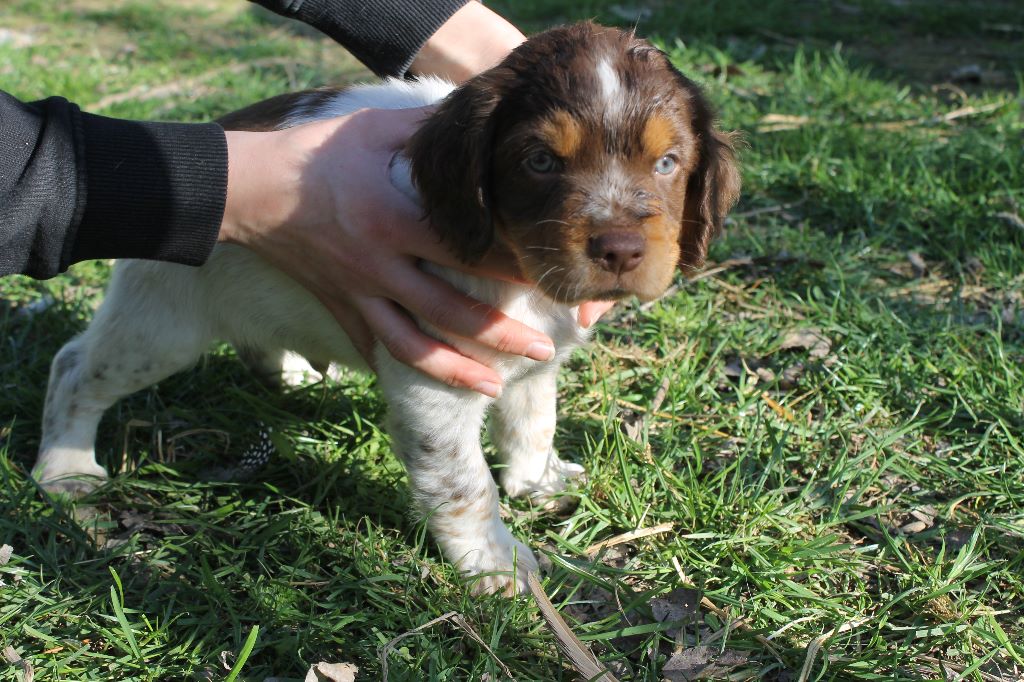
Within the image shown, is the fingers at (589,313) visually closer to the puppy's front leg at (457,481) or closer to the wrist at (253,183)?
the puppy's front leg at (457,481)

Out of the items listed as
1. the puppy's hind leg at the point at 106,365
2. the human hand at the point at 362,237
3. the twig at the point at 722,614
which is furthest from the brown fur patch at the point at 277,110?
the twig at the point at 722,614

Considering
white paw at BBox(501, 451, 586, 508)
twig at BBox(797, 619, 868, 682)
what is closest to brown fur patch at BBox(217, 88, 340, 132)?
white paw at BBox(501, 451, 586, 508)

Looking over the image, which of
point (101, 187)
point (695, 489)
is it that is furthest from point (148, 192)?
point (695, 489)

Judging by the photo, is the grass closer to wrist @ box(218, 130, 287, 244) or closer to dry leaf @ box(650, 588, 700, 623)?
dry leaf @ box(650, 588, 700, 623)

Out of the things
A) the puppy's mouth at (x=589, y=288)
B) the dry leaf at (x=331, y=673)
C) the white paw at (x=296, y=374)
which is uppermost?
the puppy's mouth at (x=589, y=288)

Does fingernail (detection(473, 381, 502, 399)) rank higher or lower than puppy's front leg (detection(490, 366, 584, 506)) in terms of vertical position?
higher

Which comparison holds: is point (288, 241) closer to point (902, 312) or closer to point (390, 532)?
point (390, 532)

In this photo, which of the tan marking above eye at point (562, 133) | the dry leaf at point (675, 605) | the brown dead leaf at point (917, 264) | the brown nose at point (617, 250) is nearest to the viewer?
the brown nose at point (617, 250)
